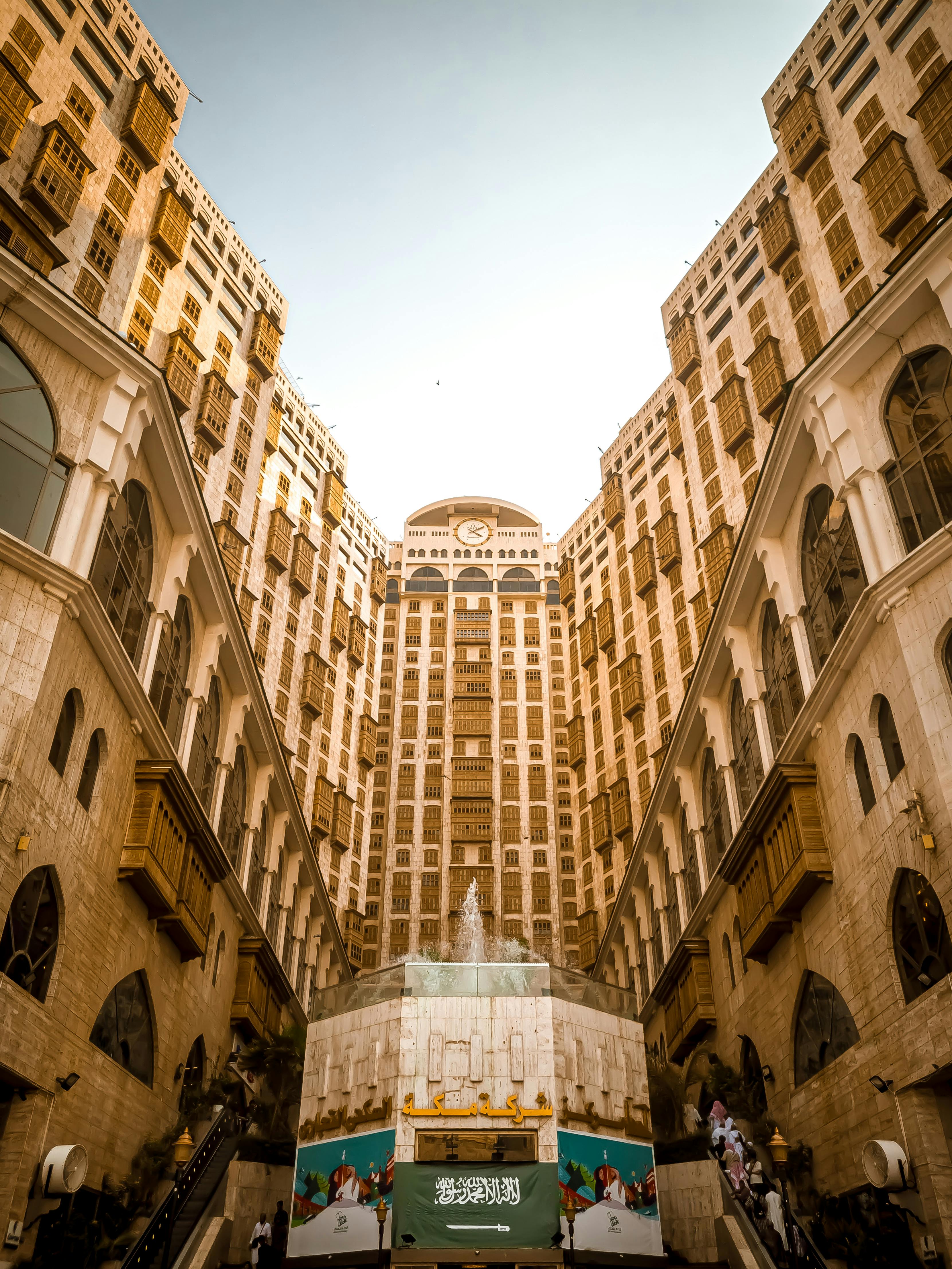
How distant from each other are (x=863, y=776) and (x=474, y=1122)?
421 inches

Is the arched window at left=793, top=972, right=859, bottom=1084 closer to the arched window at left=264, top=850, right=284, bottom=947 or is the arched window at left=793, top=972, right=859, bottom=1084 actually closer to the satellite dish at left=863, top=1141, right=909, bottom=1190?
the satellite dish at left=863, top=1141, right=909, bottom=1190

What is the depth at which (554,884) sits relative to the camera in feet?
241

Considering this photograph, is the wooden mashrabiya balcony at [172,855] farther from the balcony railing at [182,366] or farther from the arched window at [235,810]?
the balcony railing at [182,366]

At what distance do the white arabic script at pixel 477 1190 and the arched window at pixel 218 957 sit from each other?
41.8 feet

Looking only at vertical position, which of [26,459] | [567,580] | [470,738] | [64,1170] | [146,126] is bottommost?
[64,1170]

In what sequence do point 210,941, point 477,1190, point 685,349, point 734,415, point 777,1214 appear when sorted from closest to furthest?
1. point 777,1214
2. point 477,1190
3. point 210,941
4. point 734,415
5. point 685,349

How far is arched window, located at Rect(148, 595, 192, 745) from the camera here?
2773 cm

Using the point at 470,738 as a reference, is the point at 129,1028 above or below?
below

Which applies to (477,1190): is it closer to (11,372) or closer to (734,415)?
(11,372)

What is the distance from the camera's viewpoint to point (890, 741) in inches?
837

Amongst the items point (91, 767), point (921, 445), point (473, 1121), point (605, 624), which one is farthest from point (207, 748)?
point (605, 624)

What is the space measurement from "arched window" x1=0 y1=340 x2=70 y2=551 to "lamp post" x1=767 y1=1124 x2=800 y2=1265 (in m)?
18.0

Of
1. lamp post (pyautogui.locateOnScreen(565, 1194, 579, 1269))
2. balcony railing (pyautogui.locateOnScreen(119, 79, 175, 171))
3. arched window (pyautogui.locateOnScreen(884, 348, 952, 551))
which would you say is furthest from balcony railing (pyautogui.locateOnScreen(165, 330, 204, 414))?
lamp post (pyautogui.locateOnScreen(565, 1194, 579, 1269))

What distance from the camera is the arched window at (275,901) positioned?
131 feet
